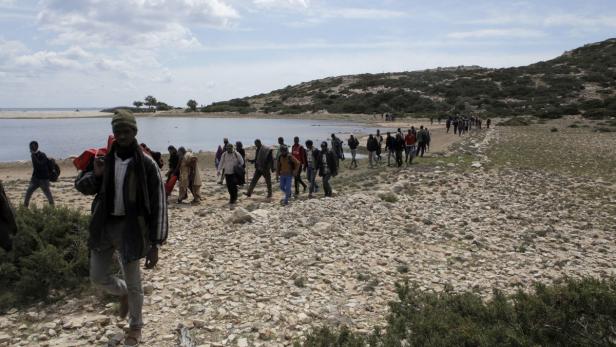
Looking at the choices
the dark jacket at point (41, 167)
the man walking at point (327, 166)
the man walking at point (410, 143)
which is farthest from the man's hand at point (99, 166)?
the man walking at point (410, 143)

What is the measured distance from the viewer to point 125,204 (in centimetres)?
443

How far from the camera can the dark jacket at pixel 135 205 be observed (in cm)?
445

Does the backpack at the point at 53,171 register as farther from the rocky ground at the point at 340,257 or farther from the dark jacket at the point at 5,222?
the dark jacket at the point at 5,222

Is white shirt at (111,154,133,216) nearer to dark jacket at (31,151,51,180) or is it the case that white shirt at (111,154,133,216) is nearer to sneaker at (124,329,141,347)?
sneaker at (124,329,141,347)

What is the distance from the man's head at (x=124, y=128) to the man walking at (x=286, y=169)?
31.1ft

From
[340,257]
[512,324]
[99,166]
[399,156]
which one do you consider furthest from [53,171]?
[399,156]

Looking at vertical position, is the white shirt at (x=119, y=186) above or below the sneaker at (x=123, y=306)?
above

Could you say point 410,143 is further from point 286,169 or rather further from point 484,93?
point 484,93

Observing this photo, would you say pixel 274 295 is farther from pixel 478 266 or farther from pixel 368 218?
pixel 368 218

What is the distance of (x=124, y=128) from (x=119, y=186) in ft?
1.78

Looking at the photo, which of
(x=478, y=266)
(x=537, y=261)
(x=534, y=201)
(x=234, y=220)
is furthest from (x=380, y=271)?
(x=534, y=201)

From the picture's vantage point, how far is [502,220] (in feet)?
39.9

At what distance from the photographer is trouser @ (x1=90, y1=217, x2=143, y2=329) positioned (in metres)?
4.54

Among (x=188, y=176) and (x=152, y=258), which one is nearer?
(x=152, y=258)
